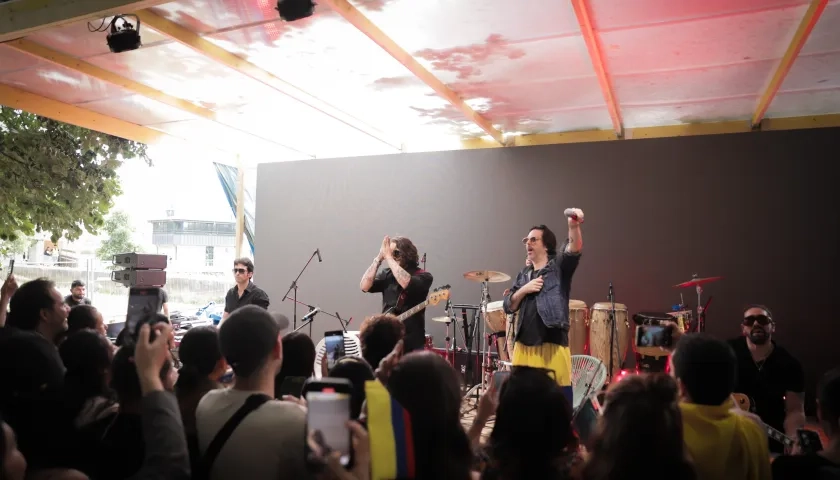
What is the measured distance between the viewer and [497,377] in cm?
222

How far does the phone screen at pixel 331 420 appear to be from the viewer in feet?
4.10

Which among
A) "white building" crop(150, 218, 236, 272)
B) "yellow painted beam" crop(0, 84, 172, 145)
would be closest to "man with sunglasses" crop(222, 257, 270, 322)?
"yellow painted beam" crop(0, 84, 172, 145)

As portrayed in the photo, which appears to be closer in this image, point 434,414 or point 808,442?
point 434,414

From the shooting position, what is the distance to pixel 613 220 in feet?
23.3

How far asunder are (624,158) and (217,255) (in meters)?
9.55

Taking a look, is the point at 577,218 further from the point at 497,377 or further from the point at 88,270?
the point at 88,270

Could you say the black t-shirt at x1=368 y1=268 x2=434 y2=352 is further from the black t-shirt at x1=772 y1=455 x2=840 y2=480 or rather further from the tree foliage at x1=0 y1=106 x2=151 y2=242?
the tree foliage at x1=0 y1=106 x2=151 y2=242

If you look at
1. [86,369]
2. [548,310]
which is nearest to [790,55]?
[548,310]

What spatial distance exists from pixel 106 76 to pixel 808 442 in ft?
20.8

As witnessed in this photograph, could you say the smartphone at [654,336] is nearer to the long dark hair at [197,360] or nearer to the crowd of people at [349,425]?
the crowd of people at [349,425]

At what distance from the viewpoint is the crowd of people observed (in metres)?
1.49

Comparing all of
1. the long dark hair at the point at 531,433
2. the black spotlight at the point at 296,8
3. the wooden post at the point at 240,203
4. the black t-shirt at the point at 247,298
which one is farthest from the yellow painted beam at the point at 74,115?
the long dark hair at the point at 531,433

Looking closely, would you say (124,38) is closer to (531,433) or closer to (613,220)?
(531,433)

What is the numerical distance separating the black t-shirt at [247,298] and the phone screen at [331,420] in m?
4.48
